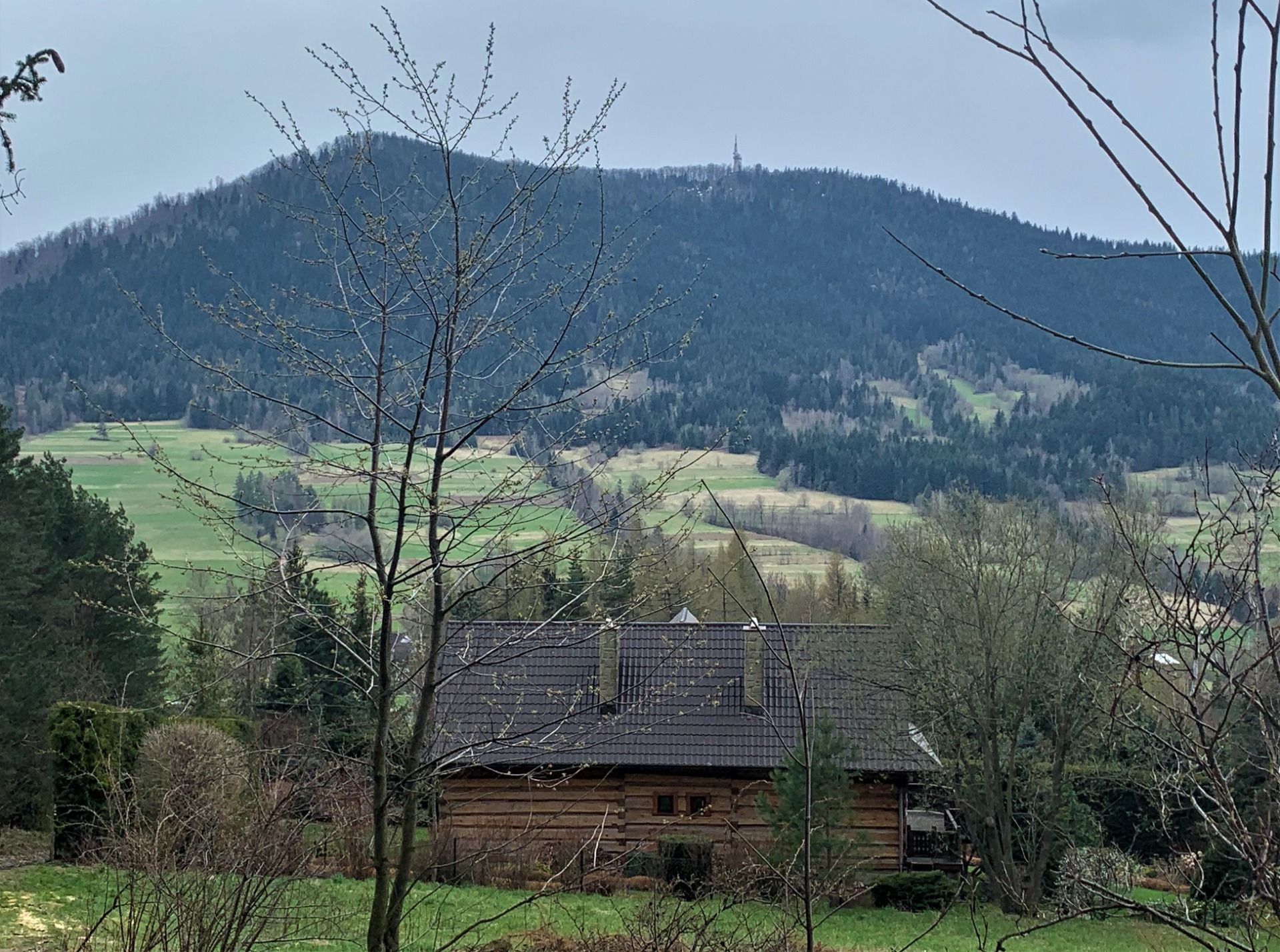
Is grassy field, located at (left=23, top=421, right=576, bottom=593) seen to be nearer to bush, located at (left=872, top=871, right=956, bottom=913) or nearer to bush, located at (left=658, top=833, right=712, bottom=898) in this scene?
bush, located at (left=658, top=833, right=712, bottom=898)

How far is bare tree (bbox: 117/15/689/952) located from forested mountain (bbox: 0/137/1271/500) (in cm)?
5879

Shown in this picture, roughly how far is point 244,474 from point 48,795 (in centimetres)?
2013

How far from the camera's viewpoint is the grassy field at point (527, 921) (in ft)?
35.4

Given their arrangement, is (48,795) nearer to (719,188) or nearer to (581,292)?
(581,292)

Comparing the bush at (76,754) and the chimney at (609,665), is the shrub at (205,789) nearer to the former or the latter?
the bush at (76,754)

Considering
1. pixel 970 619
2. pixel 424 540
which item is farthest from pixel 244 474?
pixel 970 619

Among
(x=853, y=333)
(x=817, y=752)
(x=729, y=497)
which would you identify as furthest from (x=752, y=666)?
(x=853, y=333)

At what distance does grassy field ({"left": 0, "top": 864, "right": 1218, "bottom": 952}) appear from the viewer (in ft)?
35.4

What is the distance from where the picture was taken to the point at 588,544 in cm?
497

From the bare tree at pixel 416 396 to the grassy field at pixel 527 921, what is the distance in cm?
367

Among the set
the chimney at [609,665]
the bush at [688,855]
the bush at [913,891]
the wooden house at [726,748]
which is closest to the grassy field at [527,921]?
the bush at [913,891]

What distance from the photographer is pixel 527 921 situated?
473 inches

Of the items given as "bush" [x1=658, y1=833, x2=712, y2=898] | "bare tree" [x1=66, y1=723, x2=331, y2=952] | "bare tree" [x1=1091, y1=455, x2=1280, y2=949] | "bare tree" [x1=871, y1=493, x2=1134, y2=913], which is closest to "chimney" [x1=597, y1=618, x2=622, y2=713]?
"bush" [x1=658, y1=833, x2=712, y2=898]

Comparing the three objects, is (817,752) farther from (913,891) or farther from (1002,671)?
(1002,671)
